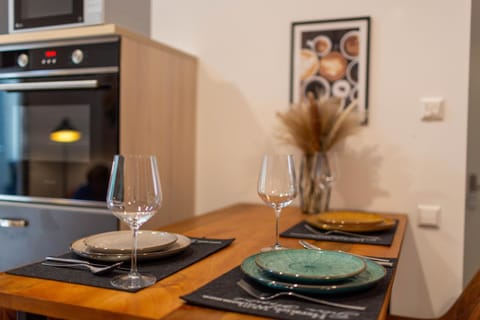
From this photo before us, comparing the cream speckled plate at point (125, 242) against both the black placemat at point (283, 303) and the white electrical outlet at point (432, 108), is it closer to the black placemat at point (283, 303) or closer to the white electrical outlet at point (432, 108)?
the black placemat at point (283, 303)

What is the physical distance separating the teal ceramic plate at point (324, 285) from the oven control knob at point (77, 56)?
1.25 meters

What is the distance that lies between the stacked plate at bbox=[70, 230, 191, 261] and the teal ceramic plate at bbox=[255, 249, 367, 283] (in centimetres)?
24

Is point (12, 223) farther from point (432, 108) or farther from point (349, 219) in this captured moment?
point (432, 108)

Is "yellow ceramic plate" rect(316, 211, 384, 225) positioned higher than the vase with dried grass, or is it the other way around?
the vase with dried grass

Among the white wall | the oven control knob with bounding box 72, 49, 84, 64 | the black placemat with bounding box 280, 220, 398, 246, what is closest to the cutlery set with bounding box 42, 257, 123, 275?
the black placemat with bounding box 280, 220, 398, 246

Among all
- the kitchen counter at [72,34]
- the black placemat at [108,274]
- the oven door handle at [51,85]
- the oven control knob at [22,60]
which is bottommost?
the black placemat at [108,274]

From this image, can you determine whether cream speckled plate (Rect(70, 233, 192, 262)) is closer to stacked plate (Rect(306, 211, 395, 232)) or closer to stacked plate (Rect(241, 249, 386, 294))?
stacked plate (Rect(241, 249, 386, 294))

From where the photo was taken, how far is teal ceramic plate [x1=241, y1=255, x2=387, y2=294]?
79 cm

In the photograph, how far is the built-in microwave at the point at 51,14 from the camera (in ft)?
5.91

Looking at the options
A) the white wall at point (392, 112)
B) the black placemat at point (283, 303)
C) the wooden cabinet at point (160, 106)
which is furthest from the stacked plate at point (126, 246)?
the white wall at point (392, 112)

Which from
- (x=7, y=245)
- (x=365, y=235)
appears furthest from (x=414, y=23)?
(x=7, y=245)

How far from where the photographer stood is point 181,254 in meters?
1.11

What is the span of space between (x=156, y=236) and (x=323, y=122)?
944 mm

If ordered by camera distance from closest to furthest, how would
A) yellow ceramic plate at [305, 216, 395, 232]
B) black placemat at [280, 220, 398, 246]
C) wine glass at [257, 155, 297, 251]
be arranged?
1. wine glass at [257, 155, 297, 251]
2. black placemat at [280, 220, 398, 246]
3. yellow ceramic plate at [305, 216, 395, 232]
